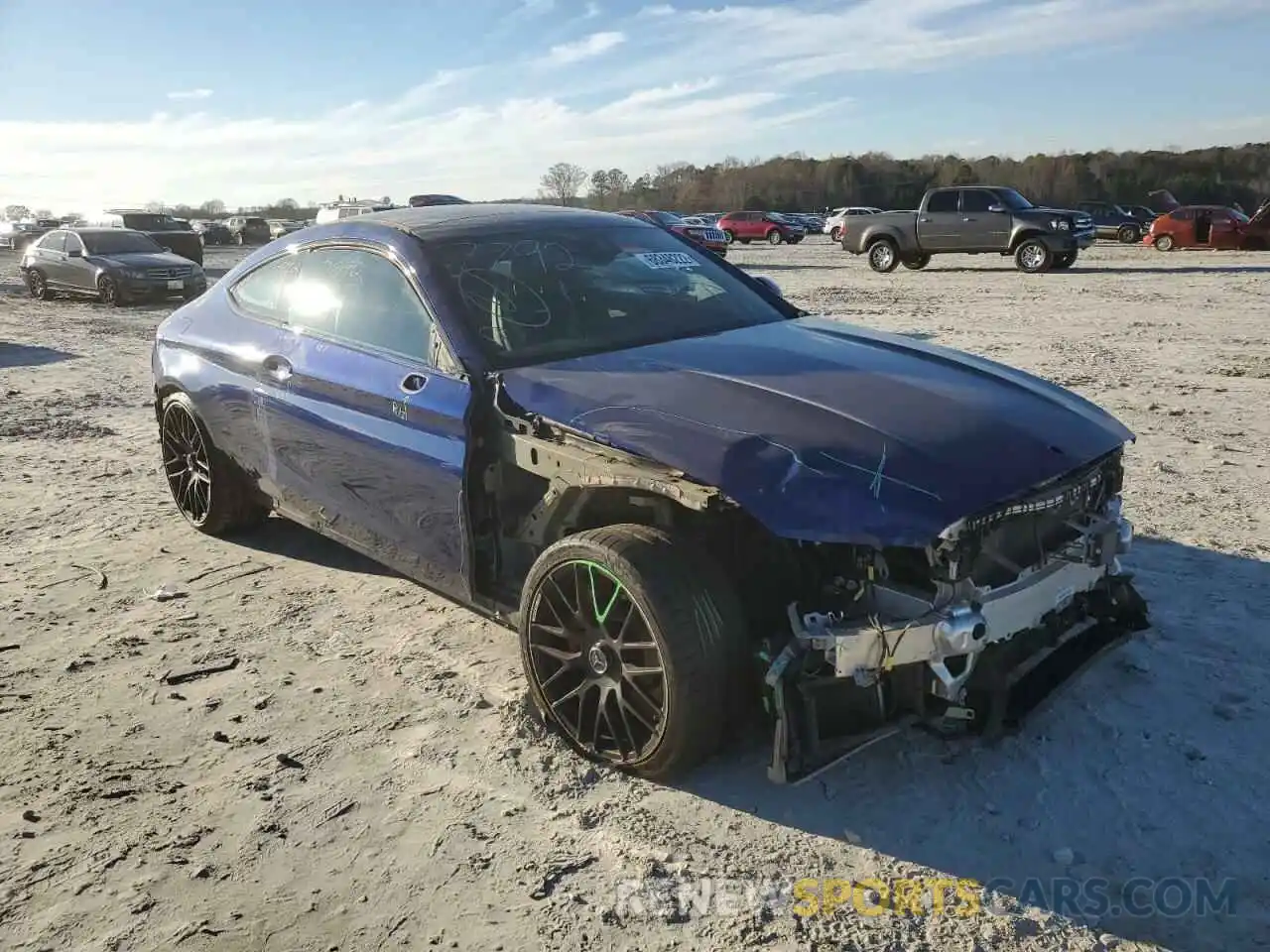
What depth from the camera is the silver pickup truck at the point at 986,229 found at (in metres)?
21.3

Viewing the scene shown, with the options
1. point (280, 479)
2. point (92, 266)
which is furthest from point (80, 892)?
point (92, 266)

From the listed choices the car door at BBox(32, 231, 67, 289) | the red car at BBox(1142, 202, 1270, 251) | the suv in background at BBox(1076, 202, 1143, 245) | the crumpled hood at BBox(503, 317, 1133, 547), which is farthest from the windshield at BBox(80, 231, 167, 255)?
the suv in background at BBox(1076, 202, 1143, 245)

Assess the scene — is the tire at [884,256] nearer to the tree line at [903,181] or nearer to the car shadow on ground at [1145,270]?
the car shadow on ground at [1145,270]

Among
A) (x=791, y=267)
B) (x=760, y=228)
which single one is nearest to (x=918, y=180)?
(x=760, y=228)

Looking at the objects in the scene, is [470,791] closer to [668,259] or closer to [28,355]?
[668,259]

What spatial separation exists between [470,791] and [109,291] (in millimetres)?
18566

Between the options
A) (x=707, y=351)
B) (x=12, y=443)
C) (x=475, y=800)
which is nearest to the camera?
(x=475, y=800)

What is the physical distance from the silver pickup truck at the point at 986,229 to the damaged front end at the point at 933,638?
67.0 ft

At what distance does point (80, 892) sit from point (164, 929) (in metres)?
0.33

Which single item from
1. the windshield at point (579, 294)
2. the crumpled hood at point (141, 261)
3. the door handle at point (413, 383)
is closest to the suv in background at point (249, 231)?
the crumpled hood at point (141, 261)

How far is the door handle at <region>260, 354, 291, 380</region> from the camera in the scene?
4242 millimetres

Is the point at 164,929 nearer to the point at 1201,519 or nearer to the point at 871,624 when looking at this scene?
the point at 871,624

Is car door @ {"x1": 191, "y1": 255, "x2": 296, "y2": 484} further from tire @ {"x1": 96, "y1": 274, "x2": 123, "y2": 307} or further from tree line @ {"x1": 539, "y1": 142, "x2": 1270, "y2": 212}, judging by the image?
tree line @ {"x1": 539, "y1": 142, "x2": 1270, "y2": 212}

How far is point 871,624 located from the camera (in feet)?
8.76
